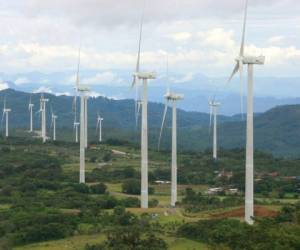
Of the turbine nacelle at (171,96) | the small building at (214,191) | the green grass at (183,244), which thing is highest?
the turbine nacelle at (171,96)

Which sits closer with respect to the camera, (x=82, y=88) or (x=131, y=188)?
(x=131, y=188)

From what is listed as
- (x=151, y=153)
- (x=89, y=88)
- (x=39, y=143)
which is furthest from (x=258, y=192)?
(x=39, y=143)

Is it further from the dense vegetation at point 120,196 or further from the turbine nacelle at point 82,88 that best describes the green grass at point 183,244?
the turbine nacelle at point 82,88

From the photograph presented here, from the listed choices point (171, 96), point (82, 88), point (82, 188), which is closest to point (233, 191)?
point (82, 188)

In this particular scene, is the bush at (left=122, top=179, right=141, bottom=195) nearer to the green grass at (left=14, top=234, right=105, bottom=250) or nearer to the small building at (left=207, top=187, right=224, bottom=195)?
the small building at (left=207, top=187, right=224, bottom=195)

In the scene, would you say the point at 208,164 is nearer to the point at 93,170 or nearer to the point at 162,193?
the point at 93,170

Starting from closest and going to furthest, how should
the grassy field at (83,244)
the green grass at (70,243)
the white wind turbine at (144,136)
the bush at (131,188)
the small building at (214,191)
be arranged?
1. the grassy field at (83,244)
2. the green grass at (70,243)
3. the white wind turbine at (144,136)
4. the small building at (214,191)
5. the bush at (131,188)

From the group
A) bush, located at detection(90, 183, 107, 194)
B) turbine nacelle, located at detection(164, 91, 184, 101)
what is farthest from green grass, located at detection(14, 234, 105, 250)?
bush, located at detection(90, 183, 107, 194)

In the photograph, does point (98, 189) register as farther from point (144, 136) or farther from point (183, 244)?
point (183, 244)

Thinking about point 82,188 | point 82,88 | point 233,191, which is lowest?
point 233,191

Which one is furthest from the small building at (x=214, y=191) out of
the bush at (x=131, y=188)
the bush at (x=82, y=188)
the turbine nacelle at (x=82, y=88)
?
the turbine nacelle at (x=82, y=88)

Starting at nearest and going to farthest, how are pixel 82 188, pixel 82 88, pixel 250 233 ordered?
pixel 250 233 → pixel 82 188 → pixel 82 88
